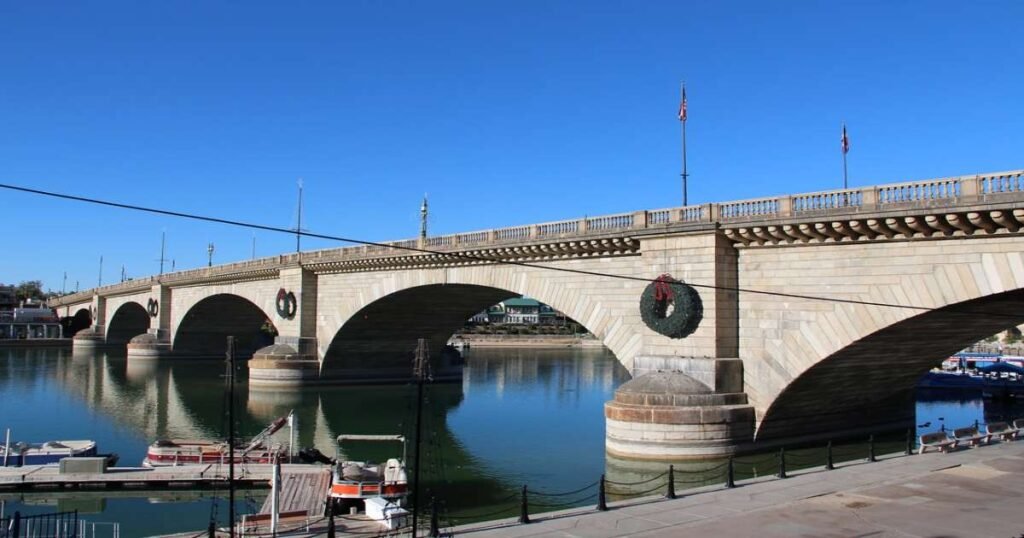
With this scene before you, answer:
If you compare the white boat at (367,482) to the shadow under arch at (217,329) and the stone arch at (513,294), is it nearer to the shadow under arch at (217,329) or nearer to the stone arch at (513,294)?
the stone arch at (513,294)

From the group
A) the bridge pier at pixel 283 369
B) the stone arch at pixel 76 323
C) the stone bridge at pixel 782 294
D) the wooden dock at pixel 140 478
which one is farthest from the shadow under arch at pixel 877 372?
the stone arch at pixel 76 323

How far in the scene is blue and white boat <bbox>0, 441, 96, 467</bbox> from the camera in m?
26.4

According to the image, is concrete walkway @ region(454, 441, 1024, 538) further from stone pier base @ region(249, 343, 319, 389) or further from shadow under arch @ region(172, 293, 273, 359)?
shadow under arch @ region(172, 293, 273, 359)

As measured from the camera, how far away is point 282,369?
51.0 metres

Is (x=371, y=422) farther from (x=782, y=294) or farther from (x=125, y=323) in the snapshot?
(x=125, y=323)

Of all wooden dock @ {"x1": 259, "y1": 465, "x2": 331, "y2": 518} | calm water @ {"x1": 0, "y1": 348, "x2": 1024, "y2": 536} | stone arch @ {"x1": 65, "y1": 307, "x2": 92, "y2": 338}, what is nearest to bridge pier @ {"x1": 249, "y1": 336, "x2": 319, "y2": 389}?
calm water @ {"x1": 0, "y1": 348, "x2": 1024, "y2": 536}

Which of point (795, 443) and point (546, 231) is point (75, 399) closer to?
point (546, 231)

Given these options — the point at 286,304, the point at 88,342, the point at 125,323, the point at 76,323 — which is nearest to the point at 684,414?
the point at 286,304

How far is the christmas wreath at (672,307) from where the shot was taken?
26953 mm

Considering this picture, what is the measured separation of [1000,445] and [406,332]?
1468 inches

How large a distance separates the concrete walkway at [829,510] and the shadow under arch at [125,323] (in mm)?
97364

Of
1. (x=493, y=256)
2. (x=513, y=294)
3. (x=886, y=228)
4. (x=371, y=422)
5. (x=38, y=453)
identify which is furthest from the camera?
(x=371, y=422)

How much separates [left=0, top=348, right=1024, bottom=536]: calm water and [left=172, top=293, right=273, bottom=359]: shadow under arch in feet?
19.1

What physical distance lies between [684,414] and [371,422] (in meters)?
19.6
